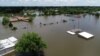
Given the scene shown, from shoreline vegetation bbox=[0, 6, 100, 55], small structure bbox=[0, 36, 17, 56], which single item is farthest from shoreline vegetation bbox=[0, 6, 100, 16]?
small structure bbox=[0, 36, 17, 56]

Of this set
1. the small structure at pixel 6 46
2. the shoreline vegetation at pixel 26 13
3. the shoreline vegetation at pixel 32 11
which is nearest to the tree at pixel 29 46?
the small structure at pixel 6 46

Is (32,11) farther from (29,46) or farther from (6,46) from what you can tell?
(29,46)

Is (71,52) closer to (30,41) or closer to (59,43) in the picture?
(59,43)

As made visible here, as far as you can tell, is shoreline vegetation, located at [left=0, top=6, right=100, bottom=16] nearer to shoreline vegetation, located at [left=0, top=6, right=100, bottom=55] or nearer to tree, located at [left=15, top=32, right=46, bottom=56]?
shoreline vegetation, located at [left=0, top=6, right=100, bottom=55]

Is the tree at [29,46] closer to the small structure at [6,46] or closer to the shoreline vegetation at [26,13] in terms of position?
the small structure at [6,46]

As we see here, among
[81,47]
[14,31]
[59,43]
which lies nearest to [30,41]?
[59,43]

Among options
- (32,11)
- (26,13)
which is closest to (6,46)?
(26,13)

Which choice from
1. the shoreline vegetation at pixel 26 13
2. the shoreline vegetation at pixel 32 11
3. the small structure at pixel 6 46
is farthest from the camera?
the shoreline vegetation at pixel 32 11

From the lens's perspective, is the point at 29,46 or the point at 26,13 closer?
the point at 29,46
